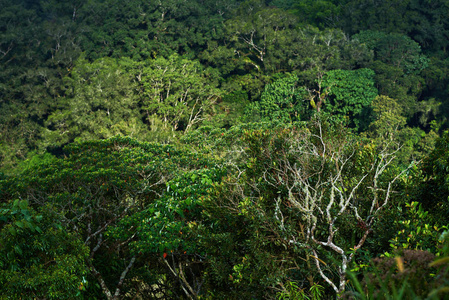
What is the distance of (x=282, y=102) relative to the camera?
29547mm

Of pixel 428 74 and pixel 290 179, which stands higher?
pixel 290 179

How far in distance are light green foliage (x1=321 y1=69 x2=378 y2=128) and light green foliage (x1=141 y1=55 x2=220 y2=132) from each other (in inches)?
337

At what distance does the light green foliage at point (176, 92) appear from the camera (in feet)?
98.6

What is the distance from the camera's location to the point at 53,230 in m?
5.64

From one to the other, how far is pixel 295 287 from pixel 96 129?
Result: 975 inches

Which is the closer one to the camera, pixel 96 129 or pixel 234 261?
pixel 234 261

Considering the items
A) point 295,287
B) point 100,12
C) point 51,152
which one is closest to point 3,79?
point 51,152

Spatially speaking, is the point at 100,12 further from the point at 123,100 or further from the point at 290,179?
the point at 290,179

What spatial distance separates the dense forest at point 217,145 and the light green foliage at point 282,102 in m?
0.12

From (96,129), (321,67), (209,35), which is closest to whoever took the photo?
(96,129)

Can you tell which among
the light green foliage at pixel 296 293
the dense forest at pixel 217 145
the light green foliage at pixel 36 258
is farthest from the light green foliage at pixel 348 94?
the light green foliage at pixel 36 258

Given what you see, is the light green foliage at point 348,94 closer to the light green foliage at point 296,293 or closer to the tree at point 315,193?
the tree at point 315,193

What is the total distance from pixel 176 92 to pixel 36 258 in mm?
26283

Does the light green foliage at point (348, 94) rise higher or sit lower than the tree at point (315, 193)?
lower
